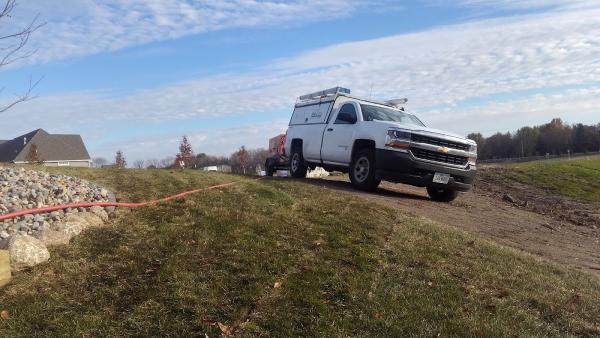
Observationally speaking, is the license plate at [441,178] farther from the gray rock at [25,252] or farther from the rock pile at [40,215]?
the gray rock at [25,252]

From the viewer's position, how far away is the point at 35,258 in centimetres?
449

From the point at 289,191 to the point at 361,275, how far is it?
436 centimetres

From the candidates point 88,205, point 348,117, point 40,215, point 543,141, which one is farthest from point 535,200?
point 543,141

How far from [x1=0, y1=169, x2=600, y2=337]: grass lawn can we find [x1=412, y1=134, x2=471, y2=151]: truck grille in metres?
3.23

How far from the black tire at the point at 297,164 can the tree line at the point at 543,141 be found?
72362 millimetres

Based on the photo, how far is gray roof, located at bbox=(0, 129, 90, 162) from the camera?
51.1 meters

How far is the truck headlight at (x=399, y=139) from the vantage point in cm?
945

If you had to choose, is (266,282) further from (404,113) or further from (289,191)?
(404,113)

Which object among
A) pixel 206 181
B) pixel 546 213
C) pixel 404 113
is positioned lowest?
pixel 546 213

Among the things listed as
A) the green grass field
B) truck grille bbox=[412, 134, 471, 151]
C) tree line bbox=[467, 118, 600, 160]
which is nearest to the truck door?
truck grille bbox=[412, 134, 471, 151]

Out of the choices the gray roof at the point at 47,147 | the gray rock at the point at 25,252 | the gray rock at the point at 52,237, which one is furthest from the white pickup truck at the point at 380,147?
the gray roof at the point at 47,147

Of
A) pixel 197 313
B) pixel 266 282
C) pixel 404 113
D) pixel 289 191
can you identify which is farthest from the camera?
pixel 404 113

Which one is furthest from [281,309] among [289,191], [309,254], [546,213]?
[546,213]

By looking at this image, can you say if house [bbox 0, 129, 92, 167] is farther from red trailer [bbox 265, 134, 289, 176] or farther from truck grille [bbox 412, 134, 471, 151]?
truck grille [bbox 412, 134, 471, 151]
